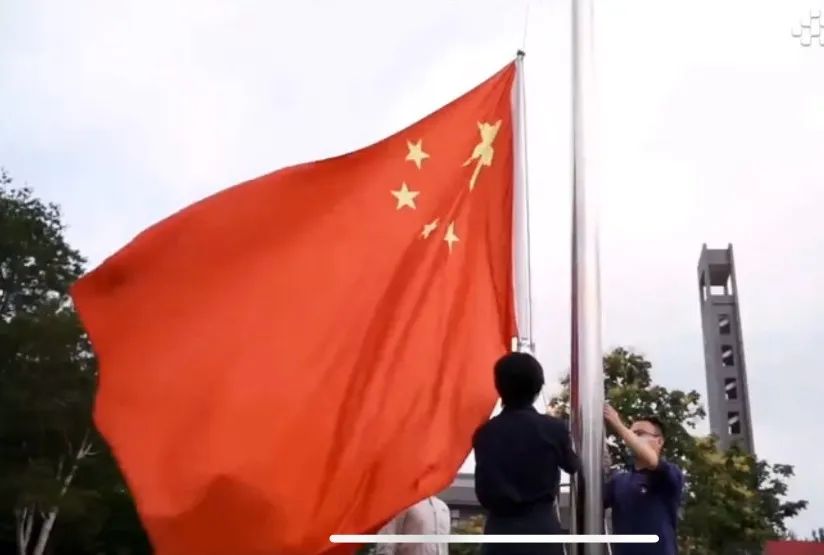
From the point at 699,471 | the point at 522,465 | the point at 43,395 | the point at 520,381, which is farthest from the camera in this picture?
the point at 43,395

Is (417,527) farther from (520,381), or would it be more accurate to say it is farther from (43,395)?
(43,395)

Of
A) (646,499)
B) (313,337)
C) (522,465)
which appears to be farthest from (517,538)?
(313,337)

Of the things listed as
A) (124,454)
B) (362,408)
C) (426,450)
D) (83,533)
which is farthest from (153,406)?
(83,533)

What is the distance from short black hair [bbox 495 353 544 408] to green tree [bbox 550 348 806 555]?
16.7 meters

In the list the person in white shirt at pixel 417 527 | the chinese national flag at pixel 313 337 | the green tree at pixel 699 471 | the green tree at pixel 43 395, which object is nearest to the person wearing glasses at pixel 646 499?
the chinese national flag at pixel 313 337

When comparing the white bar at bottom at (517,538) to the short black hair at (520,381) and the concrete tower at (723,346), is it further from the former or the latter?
the concrete tower at (723,346)

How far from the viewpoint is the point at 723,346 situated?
7144 centimetres

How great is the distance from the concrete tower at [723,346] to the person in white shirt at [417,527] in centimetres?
6501

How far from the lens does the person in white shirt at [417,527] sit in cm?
516

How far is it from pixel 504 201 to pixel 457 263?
1.22ft

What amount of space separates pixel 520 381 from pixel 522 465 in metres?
0.31

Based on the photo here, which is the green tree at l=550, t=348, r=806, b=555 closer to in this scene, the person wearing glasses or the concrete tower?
the person wearing glasses

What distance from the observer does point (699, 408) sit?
21.9m

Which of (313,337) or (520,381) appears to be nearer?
(520,381)
